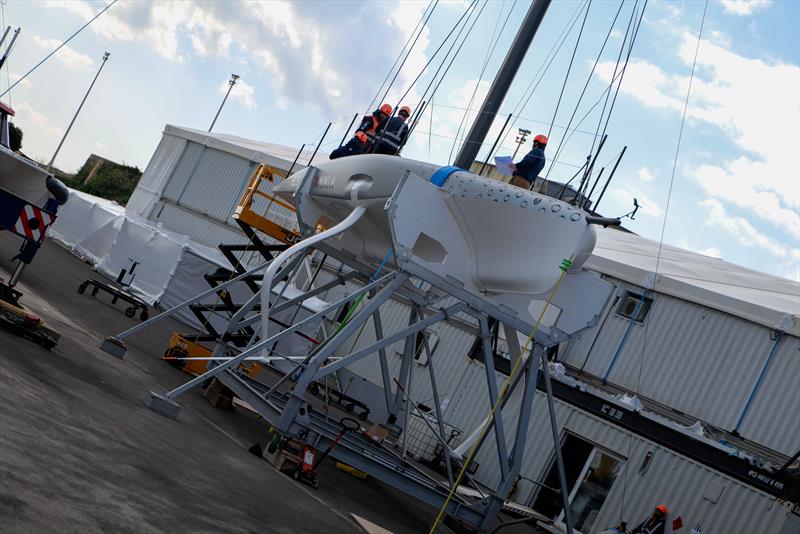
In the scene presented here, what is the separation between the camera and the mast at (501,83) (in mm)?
15703

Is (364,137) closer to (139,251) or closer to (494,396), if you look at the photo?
(494,396)

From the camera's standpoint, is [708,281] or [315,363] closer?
[315,363]

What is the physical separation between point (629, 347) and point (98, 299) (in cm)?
1333

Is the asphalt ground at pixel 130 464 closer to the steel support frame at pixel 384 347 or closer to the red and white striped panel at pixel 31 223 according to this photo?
the steel support frame at pixel 384 347

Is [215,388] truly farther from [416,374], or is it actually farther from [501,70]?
[416,374]

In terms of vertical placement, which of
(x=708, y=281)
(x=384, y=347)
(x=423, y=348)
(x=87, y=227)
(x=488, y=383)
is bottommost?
(x=87, y=227)

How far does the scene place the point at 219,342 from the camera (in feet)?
53.5

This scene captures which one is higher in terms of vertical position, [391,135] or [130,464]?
[391,135]

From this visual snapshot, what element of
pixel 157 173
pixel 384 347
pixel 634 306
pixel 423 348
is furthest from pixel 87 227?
pixel 384 347

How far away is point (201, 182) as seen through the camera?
3988cm

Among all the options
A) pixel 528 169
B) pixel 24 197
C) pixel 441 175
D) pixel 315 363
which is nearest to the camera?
pixel 315 363

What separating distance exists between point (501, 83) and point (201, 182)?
1032 inches

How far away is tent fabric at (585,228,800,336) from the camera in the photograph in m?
19.2

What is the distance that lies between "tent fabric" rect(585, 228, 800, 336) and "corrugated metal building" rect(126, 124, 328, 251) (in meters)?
17.1
